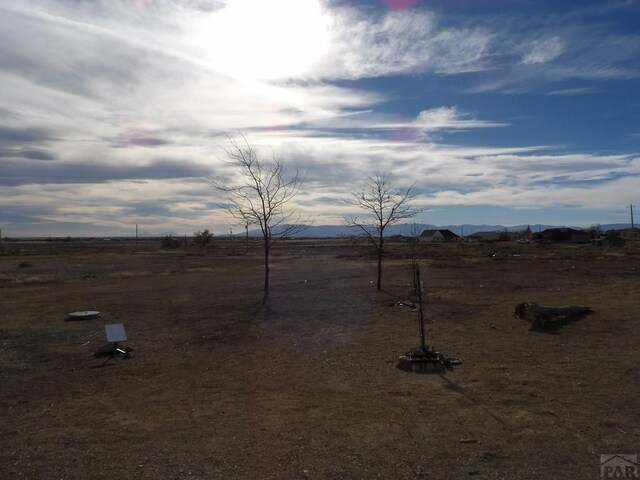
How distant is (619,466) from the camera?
522 cm

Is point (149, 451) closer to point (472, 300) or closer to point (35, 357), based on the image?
point (35, 357)

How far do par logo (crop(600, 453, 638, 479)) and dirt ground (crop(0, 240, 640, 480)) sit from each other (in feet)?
0.32

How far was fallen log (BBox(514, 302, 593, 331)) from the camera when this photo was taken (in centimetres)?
1229

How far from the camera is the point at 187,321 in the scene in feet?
46.7

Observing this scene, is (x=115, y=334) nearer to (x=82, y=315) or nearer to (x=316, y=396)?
(x=316, y=396)

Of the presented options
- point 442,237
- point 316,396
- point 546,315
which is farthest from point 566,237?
point 316,396

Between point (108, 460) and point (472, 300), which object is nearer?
point (108, 460)

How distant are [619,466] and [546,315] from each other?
773cm

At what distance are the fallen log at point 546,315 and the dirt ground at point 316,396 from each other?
0.36 m

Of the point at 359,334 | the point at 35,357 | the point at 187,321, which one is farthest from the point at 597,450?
the point at 187,321

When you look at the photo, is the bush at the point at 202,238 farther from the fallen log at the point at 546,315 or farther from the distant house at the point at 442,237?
the fallen log at the point at 546,315

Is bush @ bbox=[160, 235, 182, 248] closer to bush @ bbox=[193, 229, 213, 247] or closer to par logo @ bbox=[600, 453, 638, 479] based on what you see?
bush @ bbox=[193, 229, 213, 247]

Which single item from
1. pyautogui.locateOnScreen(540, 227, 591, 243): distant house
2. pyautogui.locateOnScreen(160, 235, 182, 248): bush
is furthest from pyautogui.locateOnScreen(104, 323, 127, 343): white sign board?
pyautogui.locateOnScreen(540, 227, 591, 243): distant house

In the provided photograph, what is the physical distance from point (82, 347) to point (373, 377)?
249 inches
